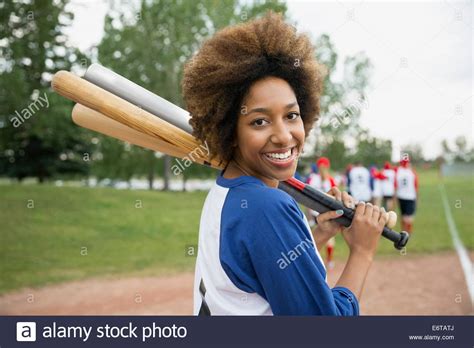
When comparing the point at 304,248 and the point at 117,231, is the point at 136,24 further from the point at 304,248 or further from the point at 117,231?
the point at 304,248

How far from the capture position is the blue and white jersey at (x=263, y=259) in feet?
4.09

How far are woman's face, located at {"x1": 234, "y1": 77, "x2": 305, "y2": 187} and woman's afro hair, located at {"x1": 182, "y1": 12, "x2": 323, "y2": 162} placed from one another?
0.13 feet

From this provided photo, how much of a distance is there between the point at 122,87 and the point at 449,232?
14.4 meters

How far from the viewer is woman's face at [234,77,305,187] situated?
144cm

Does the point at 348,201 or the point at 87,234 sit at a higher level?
the point at 348,201

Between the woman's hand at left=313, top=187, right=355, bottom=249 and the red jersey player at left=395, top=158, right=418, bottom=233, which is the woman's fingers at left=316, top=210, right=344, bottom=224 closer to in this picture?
the woman's hand at left=313, top=187, right=355, bottom=249

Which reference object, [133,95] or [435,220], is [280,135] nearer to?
[133,95]

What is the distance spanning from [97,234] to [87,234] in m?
0.23

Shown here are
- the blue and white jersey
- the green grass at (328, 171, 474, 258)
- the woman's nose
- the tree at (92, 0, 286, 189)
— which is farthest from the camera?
the tree at (92, 0, 286, 189)

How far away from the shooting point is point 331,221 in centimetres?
177

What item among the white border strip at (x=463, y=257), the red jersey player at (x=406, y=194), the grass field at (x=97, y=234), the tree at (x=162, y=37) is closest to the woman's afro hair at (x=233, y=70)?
the white border strip at (x=463, y=257)

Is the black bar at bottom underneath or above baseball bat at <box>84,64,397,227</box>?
underneath

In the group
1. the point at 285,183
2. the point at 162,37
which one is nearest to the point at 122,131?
the point at 285,183

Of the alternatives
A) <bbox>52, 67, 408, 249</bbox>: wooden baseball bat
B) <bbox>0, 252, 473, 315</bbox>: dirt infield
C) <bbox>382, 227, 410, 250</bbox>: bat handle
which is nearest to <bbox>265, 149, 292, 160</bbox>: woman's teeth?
<bbox>52, 67, 408, 249</bbox>: wooden baseball bat
